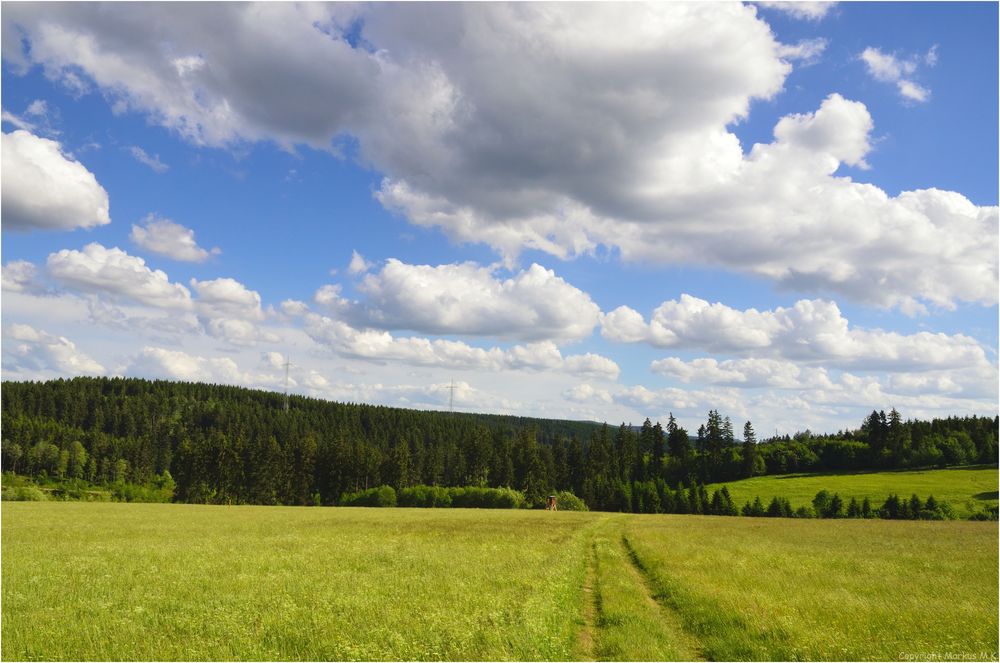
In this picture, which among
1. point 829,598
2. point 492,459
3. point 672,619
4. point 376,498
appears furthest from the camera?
point 492,459

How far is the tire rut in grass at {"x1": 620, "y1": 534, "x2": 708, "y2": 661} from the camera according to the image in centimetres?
1336

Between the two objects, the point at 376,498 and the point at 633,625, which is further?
the point at 376,498

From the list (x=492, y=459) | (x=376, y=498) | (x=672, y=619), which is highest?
(x=672, y=619)

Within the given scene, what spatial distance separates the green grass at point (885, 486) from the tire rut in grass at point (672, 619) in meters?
91.2

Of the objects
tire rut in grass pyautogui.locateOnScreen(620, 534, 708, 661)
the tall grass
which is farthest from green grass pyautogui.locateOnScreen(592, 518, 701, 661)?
the tall grass

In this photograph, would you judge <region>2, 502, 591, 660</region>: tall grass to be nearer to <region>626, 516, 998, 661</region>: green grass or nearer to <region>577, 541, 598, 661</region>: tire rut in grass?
<region>577, 541, 598, 661</region>: tire rut in grass

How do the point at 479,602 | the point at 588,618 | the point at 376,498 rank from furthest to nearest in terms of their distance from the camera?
the point at 376,498 < the point at 479,602 < the point at 588,618

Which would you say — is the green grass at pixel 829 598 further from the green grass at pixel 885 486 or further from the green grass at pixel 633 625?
the green grass at pixel 885 486

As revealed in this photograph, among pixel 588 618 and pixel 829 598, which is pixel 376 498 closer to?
pixel 829 598

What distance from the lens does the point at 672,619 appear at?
53.5ft

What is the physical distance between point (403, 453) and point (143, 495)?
5633 centimetres

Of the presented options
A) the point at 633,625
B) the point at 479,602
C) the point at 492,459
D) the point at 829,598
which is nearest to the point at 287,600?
the point at 479,602

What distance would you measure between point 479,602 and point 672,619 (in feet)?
17.7

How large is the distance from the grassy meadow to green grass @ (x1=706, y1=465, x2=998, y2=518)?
279 ft
